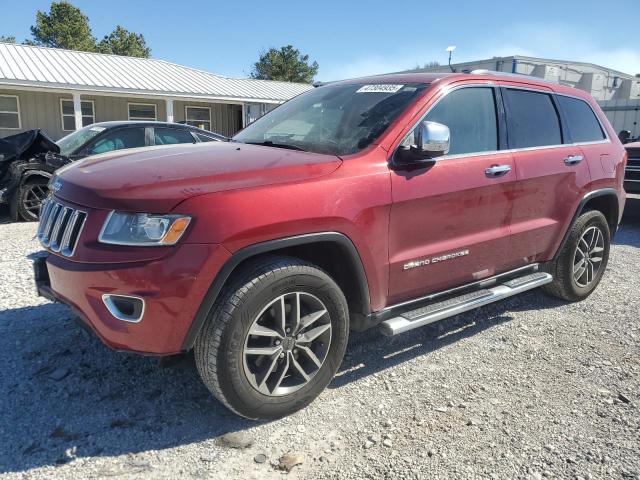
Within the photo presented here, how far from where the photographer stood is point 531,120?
4.10 m

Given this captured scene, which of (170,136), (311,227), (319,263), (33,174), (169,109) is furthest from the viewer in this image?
(169,109)

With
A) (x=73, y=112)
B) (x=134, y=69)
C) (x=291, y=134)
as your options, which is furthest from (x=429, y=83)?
(x=134, y=69)

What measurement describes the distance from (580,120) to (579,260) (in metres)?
1.27

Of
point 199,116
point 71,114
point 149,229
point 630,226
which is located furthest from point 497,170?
point 199,116

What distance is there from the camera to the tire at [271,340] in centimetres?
256

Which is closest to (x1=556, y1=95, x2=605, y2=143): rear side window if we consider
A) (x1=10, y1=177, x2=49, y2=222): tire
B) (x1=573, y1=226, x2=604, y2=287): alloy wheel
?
(x1=573, y1=226, x2=604, y2=287): alloy wheel

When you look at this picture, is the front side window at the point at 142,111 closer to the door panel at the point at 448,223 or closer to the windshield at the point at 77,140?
the windshield at the point at 77,140

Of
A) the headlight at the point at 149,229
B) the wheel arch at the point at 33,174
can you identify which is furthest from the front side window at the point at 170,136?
the headlight at the point at 149,229

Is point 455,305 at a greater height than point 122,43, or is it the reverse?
point 122,43

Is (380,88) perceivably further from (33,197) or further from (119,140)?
(33,197)

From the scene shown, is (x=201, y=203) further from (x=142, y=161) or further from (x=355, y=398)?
(x=355, y=398)

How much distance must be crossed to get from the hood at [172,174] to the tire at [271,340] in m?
0.46

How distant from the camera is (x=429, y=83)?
3.45 metres

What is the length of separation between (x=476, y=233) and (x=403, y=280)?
0.74 metres
